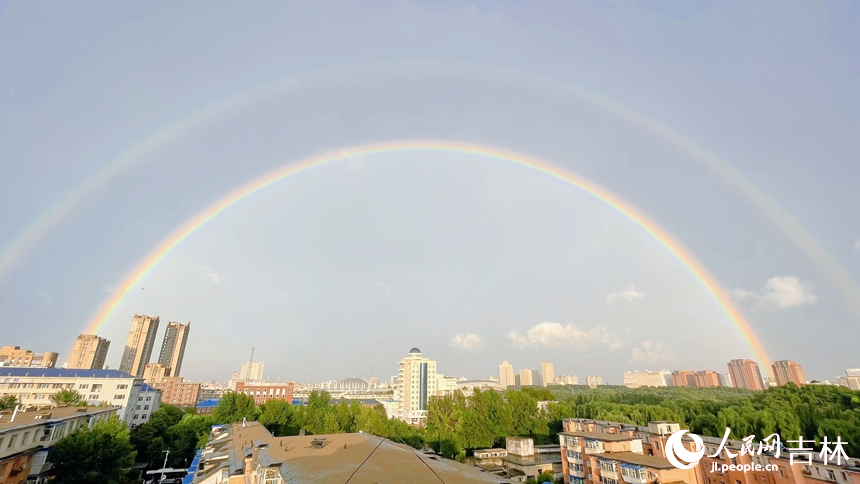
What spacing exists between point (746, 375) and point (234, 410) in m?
115

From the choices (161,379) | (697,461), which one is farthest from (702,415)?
(161,379)

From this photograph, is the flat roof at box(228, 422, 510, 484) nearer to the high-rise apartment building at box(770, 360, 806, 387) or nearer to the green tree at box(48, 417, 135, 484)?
the green tree at box(48, 417, 135, 484)

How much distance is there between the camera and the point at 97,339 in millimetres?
75812

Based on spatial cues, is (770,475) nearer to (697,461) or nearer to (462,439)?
(697,461)

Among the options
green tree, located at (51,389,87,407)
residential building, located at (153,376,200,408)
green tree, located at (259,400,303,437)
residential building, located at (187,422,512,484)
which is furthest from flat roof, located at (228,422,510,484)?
residential building, located at (153,376,200,408)

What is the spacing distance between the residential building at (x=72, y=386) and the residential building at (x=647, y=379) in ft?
462

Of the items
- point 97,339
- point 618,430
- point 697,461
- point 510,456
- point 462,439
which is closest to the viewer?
point 697,461

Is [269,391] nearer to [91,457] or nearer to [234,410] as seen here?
[234,410]

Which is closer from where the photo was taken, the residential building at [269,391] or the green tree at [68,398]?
the green tree at [68,398]

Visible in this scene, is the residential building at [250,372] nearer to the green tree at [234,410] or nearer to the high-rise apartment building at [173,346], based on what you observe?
the high-rise apartment building at [173,346]

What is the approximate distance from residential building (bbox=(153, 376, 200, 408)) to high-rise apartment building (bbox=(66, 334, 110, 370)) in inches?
496

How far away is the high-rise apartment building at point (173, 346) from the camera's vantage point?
99.2 m

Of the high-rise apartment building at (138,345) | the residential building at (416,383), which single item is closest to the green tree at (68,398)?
the high-rise apartment building at (138,345)

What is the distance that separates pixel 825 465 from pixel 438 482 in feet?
78.8
